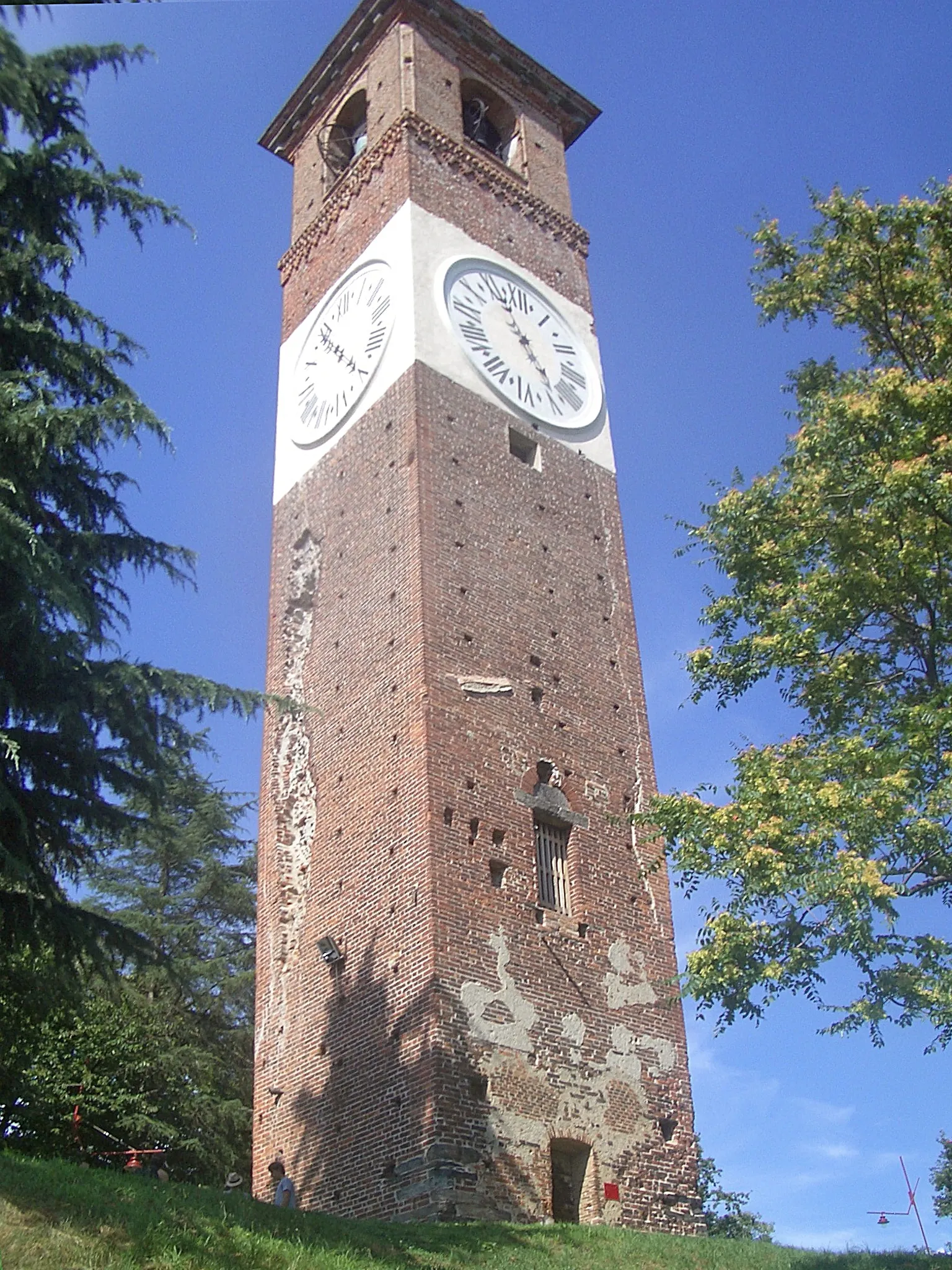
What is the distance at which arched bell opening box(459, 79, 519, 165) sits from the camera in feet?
77.5

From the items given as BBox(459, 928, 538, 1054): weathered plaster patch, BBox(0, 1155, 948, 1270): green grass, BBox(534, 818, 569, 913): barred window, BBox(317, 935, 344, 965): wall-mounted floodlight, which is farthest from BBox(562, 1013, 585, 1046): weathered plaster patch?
BBox(317, 935, 344, 965): wall-mounted floodlight

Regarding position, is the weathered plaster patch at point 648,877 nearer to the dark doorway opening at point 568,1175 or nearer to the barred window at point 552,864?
the barred window at point 552,864

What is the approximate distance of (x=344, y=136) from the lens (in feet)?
79.0

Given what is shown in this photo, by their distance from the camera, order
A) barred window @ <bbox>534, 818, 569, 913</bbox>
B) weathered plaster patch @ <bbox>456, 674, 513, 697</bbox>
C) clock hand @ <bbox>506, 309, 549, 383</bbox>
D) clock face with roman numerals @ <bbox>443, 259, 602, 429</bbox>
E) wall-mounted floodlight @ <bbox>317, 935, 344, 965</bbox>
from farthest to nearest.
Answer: clock hand @ <bbox>506, 309, 549, 383</bbox> → clock face with roman numerals @ <bbox>443, 259, 602, 429</bbox> → weathered plaster patch @ <bbox>456, 674, 513, 697</bbox> → barred window @ <bbox>534, 818, 569, 913</bbox> → wall-mounted floodlight @ <bbox>317, 935, 344, 965</bbox>

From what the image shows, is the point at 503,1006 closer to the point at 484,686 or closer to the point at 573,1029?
the point at 573,1029

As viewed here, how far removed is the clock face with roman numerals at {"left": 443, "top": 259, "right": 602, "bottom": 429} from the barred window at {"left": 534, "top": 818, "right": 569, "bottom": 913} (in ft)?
21.8

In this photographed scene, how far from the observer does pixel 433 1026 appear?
13.1 m

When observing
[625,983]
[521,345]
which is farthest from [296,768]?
[521,345]

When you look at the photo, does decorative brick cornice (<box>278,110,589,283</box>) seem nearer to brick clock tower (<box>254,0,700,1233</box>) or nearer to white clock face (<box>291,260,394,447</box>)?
brick clock tower (<box>254,0,700,1233</box>)

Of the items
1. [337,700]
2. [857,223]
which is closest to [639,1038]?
[337,700]

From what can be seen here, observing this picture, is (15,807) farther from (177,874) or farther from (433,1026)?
(177,874)

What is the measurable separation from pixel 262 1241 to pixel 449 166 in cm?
1684

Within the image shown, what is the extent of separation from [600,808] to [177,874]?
1052 centimetres

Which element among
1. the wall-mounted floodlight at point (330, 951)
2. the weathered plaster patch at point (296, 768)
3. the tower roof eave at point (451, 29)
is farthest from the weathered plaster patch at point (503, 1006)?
the tower roof eave at point (451, 29)
